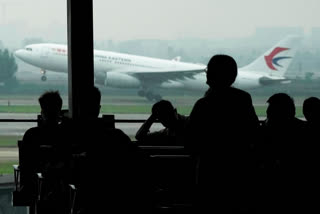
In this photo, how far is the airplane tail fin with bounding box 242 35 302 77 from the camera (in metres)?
37.6

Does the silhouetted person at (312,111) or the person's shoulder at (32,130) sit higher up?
the silhouetted person at (312,111)

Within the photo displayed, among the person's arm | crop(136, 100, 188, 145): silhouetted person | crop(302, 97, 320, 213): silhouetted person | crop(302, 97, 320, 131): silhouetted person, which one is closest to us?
crop(302, 97, 320, 213): silhouetted person

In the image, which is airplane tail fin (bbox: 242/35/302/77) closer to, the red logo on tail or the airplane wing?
the red logo on tail

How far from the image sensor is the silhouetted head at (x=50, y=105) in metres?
2.23

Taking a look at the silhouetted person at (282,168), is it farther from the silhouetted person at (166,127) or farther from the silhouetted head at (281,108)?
the silhouetted person at (166,127)

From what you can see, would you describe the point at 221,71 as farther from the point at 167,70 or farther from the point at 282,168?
the point at 167,70

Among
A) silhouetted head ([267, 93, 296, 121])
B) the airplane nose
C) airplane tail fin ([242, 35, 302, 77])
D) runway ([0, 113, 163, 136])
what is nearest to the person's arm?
silhouetted head ([267, 93, 296, 121])

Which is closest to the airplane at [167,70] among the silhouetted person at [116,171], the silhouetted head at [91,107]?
the silhouetted head at [91,107]

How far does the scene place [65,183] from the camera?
6.95 feet

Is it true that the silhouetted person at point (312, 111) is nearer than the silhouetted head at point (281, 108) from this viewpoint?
No

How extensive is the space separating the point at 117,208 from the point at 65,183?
58cm

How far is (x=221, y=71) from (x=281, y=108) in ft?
1.47

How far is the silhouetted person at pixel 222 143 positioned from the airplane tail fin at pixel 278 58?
36.5 m

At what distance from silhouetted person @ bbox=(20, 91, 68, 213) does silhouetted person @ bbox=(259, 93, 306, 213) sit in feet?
2.21
